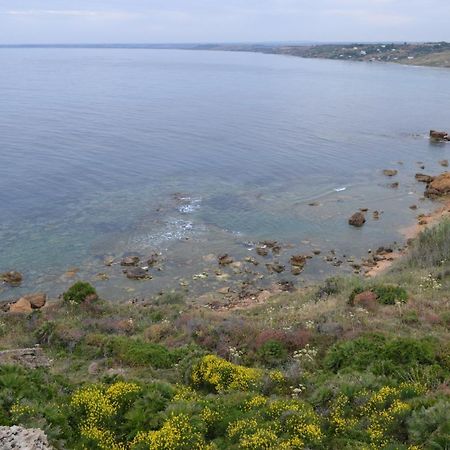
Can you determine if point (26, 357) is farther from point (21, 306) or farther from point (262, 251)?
point (262, 251)

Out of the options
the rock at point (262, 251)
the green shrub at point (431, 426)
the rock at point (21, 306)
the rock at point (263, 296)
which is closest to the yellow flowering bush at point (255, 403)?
the green shrub at point (431, 426)

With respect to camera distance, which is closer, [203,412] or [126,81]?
[203,412]

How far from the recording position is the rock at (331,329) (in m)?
15.6

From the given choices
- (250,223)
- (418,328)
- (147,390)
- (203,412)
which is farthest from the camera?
(250,223)

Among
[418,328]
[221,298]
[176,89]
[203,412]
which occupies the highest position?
[176,89]

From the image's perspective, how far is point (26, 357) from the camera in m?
14.6

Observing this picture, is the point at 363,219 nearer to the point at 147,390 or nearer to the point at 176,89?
the point at 147,390

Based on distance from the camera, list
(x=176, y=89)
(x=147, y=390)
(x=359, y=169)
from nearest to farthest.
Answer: (x=147, y=390) < (x=359, y=169) < (x=176, y=89)

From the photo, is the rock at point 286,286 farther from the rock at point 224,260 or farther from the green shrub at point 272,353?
the green shrub at point 272,353

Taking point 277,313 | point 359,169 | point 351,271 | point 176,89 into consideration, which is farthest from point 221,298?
point 176,89

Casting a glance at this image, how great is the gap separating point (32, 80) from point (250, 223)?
330 feet

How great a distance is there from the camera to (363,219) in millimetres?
37469

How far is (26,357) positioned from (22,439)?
22.2 ft

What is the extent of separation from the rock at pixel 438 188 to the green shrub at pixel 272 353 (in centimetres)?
3448
